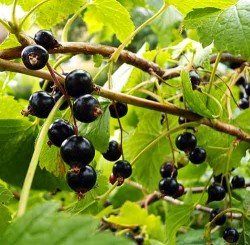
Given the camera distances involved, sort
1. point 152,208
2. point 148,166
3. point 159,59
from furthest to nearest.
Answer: point 152,208, point 159,59, point 148,166

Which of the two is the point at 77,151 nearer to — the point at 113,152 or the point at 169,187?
the point at 113,152

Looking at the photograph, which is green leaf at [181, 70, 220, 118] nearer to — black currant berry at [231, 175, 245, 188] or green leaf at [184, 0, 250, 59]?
green leaf at [184, 0, 250, 59]

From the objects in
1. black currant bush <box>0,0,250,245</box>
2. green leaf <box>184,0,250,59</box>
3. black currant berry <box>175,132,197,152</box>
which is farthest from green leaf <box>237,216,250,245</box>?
green leaf <box>184,0,250,59</box>

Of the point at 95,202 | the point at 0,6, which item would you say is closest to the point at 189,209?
the point at 95,202

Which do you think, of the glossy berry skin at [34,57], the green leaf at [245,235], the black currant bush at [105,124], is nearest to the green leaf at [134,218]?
the black currant bush at [105,124]

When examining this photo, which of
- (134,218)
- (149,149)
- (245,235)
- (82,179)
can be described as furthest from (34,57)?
(134,218)

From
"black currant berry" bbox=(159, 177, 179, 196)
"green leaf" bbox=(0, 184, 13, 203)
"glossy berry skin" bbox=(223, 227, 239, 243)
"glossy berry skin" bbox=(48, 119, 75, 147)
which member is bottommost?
"glossy berry skin" bbox=(223, 227, 239, 243)

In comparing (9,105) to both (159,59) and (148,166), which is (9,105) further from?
Answer: (159,59)
